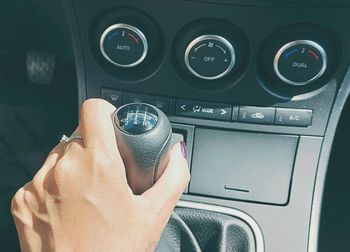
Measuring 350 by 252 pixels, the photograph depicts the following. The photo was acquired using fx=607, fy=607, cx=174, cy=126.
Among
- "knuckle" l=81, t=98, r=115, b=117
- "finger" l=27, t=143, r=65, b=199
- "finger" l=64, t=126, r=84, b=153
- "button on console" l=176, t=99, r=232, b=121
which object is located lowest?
"button on console" l=176, t=99, r=232, b=121

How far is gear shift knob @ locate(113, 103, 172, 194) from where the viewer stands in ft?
2.37

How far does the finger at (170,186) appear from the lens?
678 millimetres

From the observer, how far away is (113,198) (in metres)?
0.62

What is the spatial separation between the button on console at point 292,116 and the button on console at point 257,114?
11mm

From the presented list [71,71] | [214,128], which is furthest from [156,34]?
[71,71]

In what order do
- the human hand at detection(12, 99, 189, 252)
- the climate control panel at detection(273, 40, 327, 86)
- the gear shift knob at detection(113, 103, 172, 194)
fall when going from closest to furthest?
1. the human hand at detection(12, 99, 189, 252)
2. the gear shift knob at detection(113, 103, 172, 194)
3. the climate control panel at detection(273, 40, 327, 86)

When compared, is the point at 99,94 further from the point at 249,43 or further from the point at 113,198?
the point at 113,198

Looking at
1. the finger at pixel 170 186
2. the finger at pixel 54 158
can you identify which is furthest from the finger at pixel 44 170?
the finger at pixel 170 186

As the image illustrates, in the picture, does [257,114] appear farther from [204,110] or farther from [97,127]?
[97,127]

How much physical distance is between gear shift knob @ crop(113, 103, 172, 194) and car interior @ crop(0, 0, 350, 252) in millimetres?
179

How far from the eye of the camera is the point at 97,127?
649 mm

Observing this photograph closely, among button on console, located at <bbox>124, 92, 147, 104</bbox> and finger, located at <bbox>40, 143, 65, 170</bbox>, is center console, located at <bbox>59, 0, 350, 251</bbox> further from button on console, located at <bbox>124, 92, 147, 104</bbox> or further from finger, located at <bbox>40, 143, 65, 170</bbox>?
finger, located at <bbox>40, 143, 65, 170</bbox>

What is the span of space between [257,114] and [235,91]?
0.05 m

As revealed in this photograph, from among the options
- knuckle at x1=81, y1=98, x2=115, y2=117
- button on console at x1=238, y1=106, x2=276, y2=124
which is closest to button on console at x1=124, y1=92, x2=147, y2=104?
button on console at x1=238, y1=106, x2=276, y2=124
